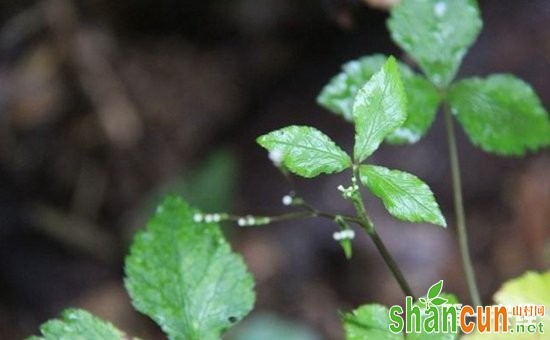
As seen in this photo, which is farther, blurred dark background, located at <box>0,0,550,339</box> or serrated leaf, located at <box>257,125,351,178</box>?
blurred dark background, located at <box>0,0,550,339</box>

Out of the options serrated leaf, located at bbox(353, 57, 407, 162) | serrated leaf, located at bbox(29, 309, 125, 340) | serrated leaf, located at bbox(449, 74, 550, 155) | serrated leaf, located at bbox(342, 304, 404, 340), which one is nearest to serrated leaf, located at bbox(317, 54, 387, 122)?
serrated leaf, located at bbox(449, 74, 550, 155)

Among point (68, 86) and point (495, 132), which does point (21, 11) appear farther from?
point (495, 132)

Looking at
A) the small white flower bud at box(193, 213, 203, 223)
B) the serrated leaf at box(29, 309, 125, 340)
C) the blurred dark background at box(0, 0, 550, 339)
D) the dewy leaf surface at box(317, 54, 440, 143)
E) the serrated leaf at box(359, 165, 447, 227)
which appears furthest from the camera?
the blurred dark background at box(0, 0, 550, 339)

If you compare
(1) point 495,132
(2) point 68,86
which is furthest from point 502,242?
(2) point 68,86

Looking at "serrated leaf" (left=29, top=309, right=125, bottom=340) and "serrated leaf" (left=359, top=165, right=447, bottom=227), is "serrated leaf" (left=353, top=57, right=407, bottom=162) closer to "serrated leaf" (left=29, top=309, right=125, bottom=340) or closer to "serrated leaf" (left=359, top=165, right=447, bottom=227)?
"serrated leaf" (left=359, top=165, right=447, bottom=227)

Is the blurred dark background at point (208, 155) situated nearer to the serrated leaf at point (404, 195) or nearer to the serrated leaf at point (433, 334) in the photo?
the serrated leaf at point (433, 334)

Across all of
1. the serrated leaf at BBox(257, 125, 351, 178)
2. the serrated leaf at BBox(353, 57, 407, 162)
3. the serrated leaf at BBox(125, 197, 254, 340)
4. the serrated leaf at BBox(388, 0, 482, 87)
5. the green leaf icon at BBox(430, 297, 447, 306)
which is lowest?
the green leaf icon at BBox(430, 297, 447, 306)

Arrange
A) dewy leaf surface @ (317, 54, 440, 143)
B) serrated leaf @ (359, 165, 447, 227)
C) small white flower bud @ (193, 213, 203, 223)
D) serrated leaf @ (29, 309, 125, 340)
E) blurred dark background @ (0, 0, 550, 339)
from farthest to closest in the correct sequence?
blurred dark background @ (0, 0, 550, 339), dewy leaf surface @ (317, 54, 440, 143), small white flower bud @ (193, 213, 203, 223), serrated leaf @ (29, 309, 125, 340), serrated leaf @ (359, 165, 447, 227)
